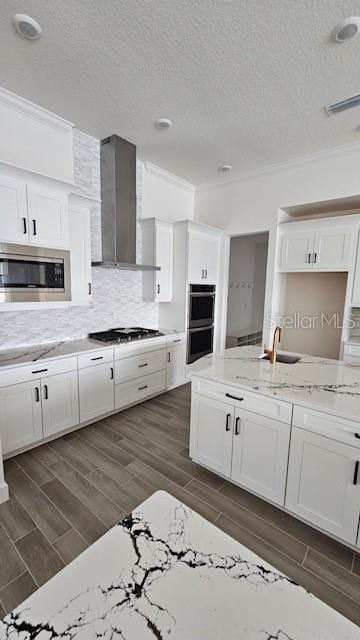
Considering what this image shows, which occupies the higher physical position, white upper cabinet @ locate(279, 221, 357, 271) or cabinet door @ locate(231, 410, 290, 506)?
white upper cabinet @ locate(279, 221, 357, 271)

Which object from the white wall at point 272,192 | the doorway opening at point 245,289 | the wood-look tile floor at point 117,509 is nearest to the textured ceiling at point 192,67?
the white wall at point 272,192

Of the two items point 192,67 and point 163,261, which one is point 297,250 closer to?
point 163,261

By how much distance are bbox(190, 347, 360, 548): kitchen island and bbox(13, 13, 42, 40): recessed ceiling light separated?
2.53 metres

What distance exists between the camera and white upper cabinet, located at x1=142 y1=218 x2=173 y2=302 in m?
3.77

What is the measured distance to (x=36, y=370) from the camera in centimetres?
239

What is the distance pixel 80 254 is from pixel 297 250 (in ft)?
8.82

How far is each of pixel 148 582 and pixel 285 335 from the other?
167 inches

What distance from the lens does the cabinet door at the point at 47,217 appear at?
8.00ft

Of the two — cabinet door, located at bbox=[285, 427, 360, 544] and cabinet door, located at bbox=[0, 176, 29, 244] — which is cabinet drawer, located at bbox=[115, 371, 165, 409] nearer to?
cabinet door, located at bbox=[0, 176, 29, 244]

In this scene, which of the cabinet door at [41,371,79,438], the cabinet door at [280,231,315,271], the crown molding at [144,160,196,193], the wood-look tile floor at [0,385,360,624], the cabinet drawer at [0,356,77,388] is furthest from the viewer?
the crown molding at [144,160,196,193]

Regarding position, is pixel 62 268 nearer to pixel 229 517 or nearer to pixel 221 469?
pixel 221 469

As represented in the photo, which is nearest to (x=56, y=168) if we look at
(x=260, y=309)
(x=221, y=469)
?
(x=221, y=469)

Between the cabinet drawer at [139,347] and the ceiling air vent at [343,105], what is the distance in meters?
2.91

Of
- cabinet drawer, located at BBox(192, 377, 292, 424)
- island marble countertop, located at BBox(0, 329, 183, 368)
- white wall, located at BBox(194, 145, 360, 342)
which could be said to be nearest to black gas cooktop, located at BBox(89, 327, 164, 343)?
island marble countertop, located at BBox(0, 329, 183, 368)
